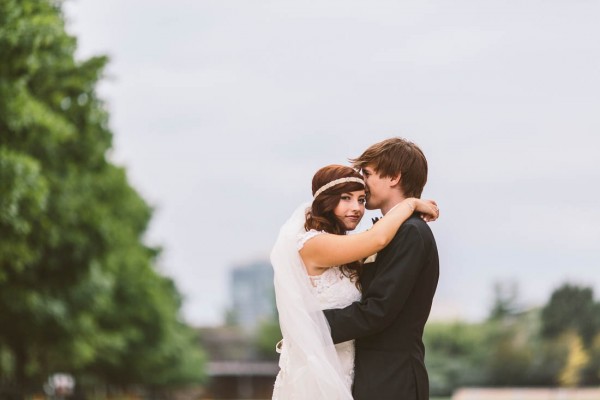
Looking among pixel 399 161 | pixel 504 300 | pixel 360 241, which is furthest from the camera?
pixel 504 300

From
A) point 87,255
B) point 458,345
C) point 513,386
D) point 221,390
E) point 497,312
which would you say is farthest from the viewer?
point 221,390

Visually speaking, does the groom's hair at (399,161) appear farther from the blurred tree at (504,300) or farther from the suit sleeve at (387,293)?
the blurred tree at (504,300)

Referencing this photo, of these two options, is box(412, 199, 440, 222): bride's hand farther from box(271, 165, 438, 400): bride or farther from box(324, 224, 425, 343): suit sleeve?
box(324, 224, 425, 343): suit sleeve

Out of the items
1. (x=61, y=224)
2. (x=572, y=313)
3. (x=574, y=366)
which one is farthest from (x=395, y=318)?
(x=572, y=313)

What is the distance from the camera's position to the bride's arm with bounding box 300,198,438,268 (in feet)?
16.5

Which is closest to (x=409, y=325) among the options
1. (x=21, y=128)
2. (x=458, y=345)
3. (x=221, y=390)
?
(x=21, y=128)

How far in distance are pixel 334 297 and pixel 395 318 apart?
0.36 m

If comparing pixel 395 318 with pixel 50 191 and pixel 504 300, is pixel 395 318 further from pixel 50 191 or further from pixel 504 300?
pixel 504 300

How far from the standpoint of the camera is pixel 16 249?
1905 cm

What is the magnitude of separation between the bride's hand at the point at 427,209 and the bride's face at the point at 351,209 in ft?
0.89

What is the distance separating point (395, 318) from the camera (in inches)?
197

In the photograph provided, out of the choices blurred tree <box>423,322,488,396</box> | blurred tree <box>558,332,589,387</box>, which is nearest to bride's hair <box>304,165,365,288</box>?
blurred tree <box>558,332,589,387</box>

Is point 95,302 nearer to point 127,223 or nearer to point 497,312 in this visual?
point 127,223

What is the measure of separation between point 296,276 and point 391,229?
1.78 feet
